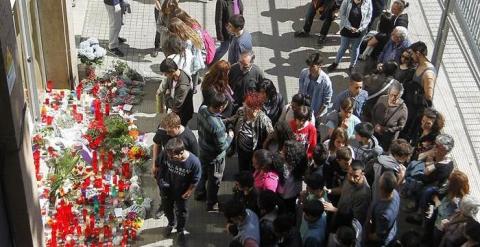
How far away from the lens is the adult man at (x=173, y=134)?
8102 millimetres

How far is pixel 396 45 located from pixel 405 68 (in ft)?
2.07

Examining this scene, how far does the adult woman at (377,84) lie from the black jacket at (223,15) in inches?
110

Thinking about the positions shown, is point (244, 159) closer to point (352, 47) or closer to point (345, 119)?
point (345, 119)

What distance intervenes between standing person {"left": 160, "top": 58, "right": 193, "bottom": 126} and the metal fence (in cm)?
380

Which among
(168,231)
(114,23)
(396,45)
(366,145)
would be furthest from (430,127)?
(114,23)

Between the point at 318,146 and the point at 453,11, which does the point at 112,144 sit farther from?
the point at 453,11

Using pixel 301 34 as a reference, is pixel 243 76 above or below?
above

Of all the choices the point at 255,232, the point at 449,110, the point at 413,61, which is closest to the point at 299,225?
the point at 255,232

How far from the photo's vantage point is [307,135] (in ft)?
28.5

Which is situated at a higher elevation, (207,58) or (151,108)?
(207,58)

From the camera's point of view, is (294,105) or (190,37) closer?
(294,105)

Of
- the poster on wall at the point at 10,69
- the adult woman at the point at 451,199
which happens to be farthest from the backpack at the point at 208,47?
the adult woman at the point at 451,199

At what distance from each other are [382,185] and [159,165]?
256 cm

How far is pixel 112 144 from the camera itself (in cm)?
1016
